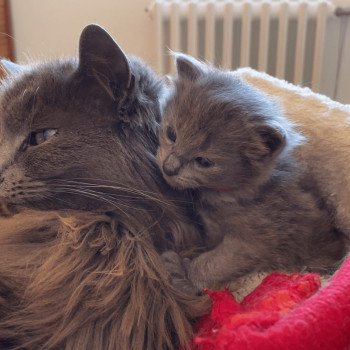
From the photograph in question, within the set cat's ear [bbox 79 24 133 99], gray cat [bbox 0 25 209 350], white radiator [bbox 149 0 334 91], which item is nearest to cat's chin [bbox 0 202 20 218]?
gray cat [bbox 0 25 209 350]

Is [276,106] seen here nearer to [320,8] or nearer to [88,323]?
[88,323]

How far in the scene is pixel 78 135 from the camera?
33.1 inches

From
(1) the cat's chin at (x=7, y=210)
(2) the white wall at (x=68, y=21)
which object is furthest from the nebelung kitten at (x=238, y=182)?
(2) the white wall at (x=68, y=21)

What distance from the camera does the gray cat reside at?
0.76 metres

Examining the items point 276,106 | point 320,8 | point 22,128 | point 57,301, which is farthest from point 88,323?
point 320,8

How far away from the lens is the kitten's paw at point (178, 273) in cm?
85

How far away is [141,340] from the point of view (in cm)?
74

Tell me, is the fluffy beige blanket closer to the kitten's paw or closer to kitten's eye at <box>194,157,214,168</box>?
the kitten's paw

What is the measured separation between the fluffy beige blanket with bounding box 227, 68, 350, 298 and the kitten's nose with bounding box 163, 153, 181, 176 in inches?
8.7

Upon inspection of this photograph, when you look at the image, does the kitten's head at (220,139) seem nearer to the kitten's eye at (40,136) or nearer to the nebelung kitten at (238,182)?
the nebelung kitten at (238,182)

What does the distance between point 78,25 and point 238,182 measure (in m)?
2.26

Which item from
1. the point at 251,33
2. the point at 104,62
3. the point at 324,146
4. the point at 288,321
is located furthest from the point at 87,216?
the point at 251,33

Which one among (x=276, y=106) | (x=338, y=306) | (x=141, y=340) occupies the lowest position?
(x=141, y=340)

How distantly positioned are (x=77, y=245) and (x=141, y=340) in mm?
178
